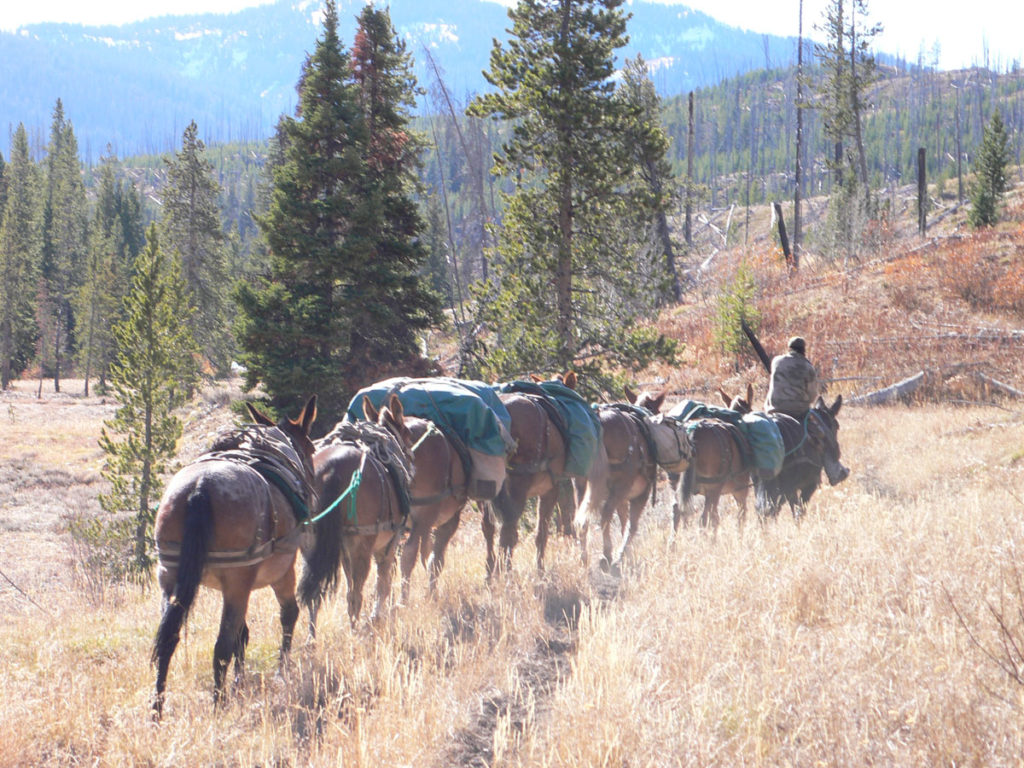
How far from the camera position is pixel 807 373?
40.0 feet

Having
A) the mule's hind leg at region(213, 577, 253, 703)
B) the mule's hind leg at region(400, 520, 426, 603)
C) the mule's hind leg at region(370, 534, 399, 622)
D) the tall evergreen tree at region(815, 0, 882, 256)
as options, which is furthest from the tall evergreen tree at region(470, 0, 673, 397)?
the tall evergreen tree at region(815, 0, 882, 256)

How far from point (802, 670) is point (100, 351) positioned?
59.5m

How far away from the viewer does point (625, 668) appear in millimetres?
4715

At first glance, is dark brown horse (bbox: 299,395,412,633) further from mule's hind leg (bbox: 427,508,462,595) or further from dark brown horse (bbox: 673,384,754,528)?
dark brown horse (bbox: 673,384,754,528)

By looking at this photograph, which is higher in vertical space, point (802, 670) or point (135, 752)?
point (802, 670)

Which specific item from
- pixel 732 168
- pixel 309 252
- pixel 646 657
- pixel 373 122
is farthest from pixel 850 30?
pixel 732 168

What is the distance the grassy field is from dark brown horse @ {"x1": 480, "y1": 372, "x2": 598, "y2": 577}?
0.51 meters

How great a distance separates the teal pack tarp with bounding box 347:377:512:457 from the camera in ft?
25.4

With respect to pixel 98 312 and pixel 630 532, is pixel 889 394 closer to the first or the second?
pixel 630 532

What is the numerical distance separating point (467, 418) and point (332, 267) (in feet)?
34.7

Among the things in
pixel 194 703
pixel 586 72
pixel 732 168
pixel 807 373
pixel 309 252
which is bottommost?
pixel 194 703

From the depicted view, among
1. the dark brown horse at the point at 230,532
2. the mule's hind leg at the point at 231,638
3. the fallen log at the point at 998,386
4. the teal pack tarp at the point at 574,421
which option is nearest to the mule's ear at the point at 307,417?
the dark brown horse at the point at 230,532

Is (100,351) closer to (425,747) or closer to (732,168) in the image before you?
(425,747)

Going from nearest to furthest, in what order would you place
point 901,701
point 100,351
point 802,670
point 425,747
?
point 901,701, point 425,747, point 802,670, point 100,351
